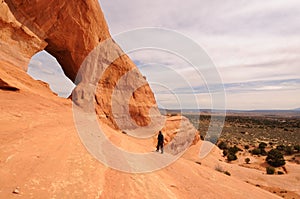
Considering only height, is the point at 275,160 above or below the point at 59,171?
below

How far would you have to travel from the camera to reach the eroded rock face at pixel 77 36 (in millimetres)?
17188

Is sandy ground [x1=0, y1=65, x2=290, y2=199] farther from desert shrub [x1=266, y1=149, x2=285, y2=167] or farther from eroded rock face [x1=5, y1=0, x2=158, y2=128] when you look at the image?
desert shrub [x1=266, y1=149, x2=285, y2=167]

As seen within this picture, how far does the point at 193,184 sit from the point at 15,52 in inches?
576

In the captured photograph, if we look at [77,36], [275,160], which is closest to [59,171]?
[77,36]

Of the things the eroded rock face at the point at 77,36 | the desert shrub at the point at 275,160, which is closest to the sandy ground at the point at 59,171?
the eroded rock face at the point at 77,36

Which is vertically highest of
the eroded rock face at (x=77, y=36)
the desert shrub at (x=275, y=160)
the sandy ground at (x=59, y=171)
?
the eroded rock face at (x=77, y=36)

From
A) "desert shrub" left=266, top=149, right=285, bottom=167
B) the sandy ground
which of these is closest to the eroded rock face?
the sandy ground

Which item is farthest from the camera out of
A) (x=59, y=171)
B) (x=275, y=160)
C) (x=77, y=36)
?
(x=275, y=160)

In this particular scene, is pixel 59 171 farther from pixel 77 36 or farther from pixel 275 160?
pixel 275 160

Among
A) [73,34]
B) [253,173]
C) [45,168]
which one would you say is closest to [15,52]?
[73,34]

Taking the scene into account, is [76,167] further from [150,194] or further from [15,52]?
[15,52]

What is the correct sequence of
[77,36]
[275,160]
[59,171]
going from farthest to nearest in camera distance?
[275,160] < [77,36] < [59,171]

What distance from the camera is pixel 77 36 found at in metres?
20.0

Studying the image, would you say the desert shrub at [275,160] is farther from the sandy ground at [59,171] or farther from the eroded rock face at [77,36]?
the sandy ground at [59,171]
